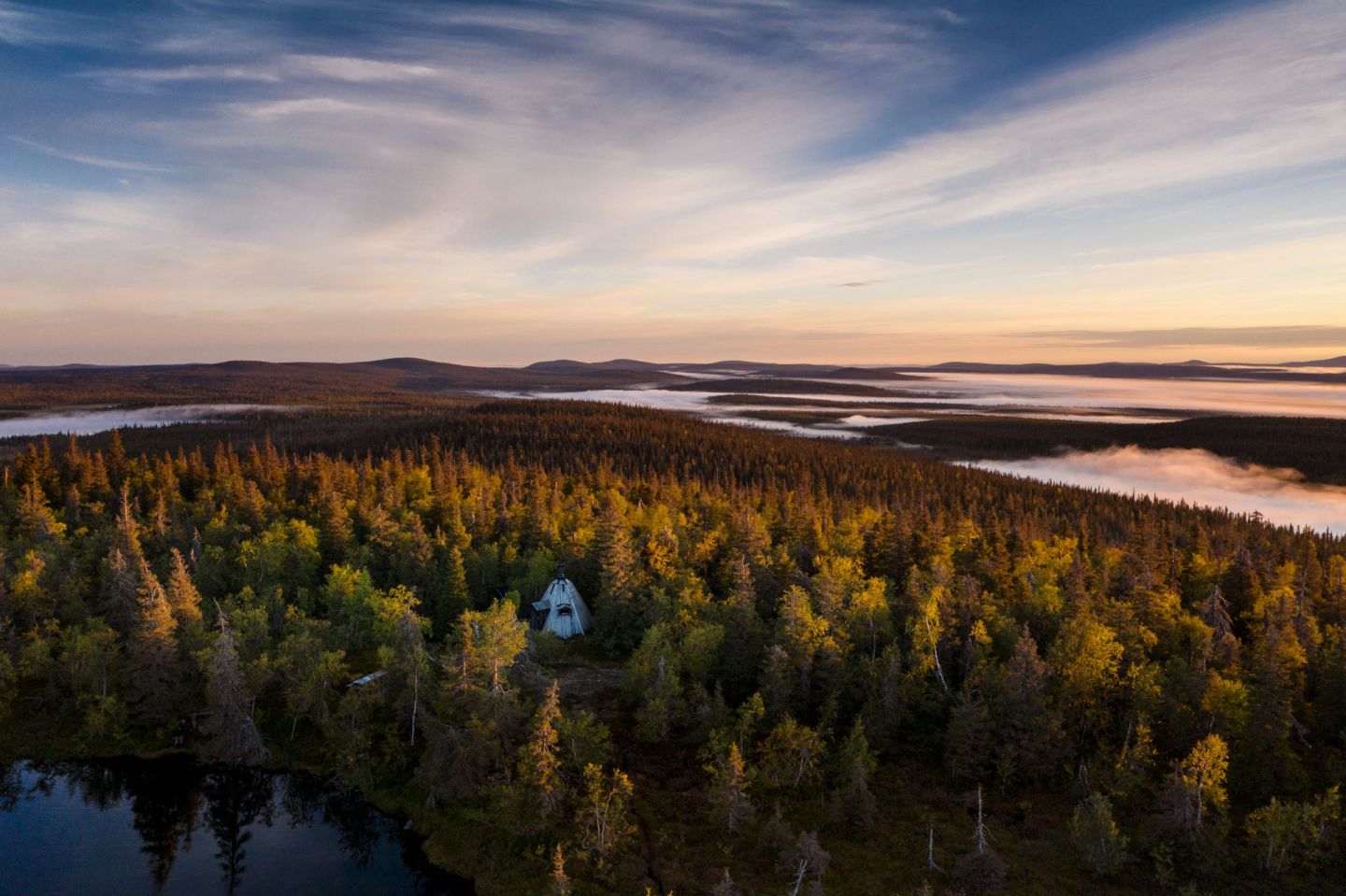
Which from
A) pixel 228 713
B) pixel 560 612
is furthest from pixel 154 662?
pixel 560 612

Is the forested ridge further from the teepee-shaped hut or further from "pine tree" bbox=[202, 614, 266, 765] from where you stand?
the teepee-shaped hut

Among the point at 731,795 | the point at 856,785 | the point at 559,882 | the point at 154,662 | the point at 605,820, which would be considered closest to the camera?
the point at 559,882

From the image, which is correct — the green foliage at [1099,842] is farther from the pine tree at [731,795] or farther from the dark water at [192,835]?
the dark water at [192,835]

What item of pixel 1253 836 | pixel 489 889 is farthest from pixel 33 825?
pixel 1253 836

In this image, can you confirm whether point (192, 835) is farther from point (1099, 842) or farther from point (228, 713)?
point (1099, 842)

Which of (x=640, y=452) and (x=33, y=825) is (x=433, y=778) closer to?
(x=33, y=825)
